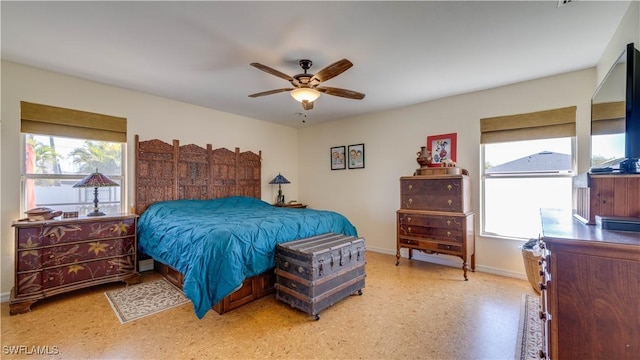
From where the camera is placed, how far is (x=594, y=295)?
100cm

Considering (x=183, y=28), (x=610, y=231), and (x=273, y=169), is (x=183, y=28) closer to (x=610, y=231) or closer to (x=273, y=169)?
(x=610, y=231)

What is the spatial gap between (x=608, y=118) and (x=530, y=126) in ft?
5.22

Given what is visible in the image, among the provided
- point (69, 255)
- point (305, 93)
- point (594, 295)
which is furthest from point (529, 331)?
point (69, 255)

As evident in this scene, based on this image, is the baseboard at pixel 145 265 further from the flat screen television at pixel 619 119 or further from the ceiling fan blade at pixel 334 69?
the flat screen television at pixel 619 119

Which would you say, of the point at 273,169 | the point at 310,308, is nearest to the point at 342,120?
the point at 273,169

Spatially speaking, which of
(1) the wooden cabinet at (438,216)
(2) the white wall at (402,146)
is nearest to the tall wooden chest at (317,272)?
(1) the wooden cabinet at (438,216)

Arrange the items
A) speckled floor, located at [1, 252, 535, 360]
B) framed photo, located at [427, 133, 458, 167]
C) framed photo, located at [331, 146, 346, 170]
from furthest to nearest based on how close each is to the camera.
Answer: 1. framed photo, located at [331, 146, 346, 170]
2. framed photo, located at [427, 133, 458, 167]
3. speckled floor, located at [1, 252, 535, 360]

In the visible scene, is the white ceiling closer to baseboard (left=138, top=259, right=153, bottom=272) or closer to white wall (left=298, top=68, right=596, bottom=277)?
white wall (left=298, top=68, right=596, bottom=277)

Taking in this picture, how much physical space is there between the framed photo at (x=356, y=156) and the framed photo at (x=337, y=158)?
0.17m

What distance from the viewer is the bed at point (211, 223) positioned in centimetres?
224

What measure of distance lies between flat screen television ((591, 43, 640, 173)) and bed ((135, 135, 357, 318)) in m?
2.49

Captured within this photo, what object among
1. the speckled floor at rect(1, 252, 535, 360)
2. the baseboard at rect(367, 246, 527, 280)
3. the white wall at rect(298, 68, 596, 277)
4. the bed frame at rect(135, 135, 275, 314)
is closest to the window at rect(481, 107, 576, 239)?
the white wall at rect(298, 68, 596, 277)

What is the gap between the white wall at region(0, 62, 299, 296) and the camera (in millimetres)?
2770

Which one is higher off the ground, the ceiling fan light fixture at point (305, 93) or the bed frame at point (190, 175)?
the ceiling fan light fixture at point (305, 93)
